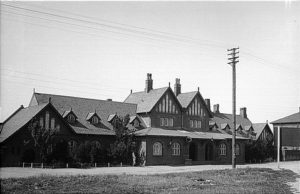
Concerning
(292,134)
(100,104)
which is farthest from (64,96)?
(292,134)

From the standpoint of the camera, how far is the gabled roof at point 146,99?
4894 cm

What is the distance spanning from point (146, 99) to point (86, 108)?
29.6 feet

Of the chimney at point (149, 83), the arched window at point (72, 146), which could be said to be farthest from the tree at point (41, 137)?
the chimney at point (149, 83)

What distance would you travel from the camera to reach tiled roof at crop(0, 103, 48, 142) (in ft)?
121

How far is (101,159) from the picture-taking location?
41406 mm

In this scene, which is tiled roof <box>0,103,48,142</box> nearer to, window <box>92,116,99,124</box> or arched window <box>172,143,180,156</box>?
window <box>92,116,99,124</box>

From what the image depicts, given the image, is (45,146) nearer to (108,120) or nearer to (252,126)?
(108,120)

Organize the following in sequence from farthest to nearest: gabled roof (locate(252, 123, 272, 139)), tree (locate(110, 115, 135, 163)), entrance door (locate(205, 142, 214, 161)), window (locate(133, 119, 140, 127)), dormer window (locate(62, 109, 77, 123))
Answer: gabled roof (locate(252, 123, 272, 139)) < entrance door (locate(205, 142, 214, 161)) < window (locate(133, 119, 140, 127)) < tree (locate(110, 115, 135, 163)) < dormer window (locate(62, 109, 77, 123))

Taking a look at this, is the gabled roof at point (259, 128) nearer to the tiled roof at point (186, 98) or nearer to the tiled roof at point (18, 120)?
the tiled roof at point (186, 98)

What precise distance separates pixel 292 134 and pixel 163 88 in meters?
19.9

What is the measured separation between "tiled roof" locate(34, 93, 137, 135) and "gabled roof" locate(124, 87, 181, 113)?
1.46m

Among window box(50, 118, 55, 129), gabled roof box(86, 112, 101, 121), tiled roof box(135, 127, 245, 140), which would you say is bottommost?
tiled roof box(135, 127, 245, 140)

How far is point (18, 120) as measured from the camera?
129ft

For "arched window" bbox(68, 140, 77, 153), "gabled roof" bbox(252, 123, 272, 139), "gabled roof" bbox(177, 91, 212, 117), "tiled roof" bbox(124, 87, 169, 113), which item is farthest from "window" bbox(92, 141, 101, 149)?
"gabled roof" bbox(252, 123, 272, 139)
